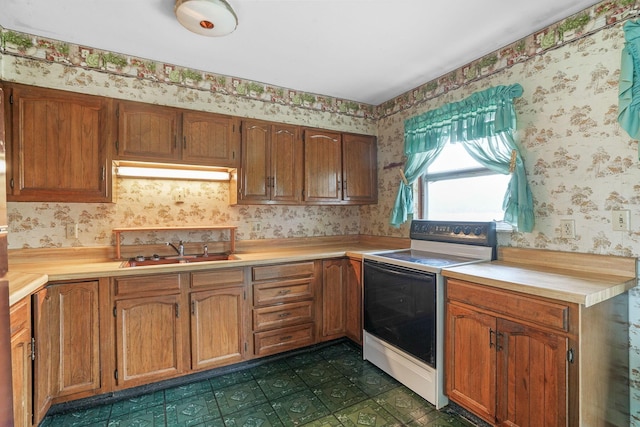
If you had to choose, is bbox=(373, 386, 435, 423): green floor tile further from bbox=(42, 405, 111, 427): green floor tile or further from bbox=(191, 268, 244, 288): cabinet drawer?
bbox=(42, 405, 111, 427): green floor tile

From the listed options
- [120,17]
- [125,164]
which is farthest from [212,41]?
[125,164]

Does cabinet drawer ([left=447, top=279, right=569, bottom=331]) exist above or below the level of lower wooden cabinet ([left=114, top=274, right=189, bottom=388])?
above

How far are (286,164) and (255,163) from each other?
31cm

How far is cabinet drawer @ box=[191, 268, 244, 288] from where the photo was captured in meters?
2.33

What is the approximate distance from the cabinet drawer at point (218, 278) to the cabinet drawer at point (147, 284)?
0.12m

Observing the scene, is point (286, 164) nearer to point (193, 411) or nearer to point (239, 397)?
point (239, 397)

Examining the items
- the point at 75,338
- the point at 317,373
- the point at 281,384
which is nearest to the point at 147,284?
the point at 75,338

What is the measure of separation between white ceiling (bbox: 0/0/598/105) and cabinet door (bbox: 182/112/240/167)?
467mm

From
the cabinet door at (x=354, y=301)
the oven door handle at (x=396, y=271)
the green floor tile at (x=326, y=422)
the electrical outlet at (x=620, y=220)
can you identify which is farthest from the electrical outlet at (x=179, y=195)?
the electrical outlet at (x=620, y=220)

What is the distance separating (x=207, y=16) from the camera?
1.82 m

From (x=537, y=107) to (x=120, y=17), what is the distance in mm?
2799

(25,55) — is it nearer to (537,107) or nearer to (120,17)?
(120,17)

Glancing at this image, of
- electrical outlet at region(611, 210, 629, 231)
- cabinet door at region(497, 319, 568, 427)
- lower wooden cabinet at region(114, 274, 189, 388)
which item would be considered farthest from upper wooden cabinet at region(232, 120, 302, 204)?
electrical outlet at region(611, 210, 629, 231)

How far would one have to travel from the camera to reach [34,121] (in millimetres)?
2111
